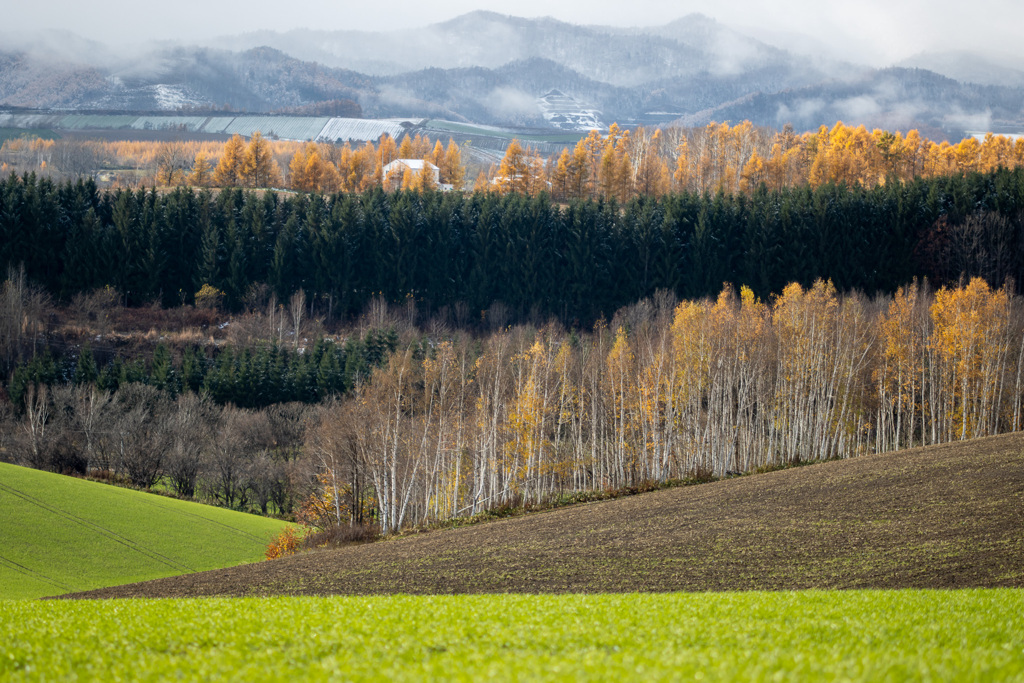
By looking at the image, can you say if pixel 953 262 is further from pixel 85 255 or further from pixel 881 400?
pixel 85 255

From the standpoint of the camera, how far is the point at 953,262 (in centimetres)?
8912

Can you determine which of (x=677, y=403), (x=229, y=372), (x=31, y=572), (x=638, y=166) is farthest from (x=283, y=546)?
(x=638, y=166)

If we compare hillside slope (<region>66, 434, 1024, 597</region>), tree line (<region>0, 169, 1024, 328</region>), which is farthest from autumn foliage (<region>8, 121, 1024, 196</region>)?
hillside slope (<region>66, 434, 1024, 597</region>)

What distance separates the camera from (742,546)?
1057 inches

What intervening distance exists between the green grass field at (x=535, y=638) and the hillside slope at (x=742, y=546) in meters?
5.08

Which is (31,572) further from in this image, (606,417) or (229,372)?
(229,372)

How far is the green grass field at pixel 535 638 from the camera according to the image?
1082 cm

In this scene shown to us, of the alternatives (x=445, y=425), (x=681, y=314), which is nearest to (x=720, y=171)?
(x=681, y=314)

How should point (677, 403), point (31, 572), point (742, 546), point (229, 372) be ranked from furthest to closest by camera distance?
point (229, 372), point (677, 403), point (31, 572), point (742, 546)

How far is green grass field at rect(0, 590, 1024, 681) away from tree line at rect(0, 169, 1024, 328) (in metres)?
79.5

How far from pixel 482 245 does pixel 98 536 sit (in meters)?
67.5

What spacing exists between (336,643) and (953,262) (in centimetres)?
9413

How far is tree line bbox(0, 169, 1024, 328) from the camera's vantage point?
95812 mm

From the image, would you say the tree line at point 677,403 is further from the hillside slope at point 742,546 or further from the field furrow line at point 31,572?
the field furrow line at point 31,572
